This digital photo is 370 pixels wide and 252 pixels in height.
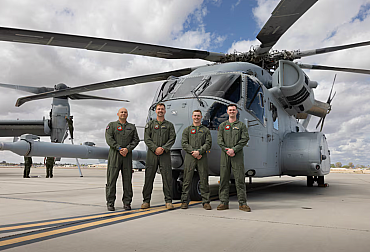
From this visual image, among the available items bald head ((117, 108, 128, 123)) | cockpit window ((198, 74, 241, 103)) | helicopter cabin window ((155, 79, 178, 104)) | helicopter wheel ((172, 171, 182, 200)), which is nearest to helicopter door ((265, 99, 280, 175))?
cockpit window ((198, 74, 241, 103))

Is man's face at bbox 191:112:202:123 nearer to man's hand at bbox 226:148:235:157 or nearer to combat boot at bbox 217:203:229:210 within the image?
man's hand at bbox 226:148:235:157

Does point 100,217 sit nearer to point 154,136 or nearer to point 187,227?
point 187,227

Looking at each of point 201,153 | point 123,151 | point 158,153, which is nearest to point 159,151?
point 158,153

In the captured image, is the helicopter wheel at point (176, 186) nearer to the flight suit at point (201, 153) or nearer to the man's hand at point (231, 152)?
the flight suit at point (201, 153)

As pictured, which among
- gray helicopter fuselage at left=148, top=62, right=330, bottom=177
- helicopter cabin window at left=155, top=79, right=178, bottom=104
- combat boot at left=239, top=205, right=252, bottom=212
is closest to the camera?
combat boot at left=239, top=205, right=252, bottom=212

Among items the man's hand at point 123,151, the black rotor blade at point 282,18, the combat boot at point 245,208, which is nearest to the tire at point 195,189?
the combat boot at point 245,208

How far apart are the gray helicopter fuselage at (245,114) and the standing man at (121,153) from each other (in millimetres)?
1023

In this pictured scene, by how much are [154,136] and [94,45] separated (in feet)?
5.90

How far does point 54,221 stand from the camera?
3.75 meters

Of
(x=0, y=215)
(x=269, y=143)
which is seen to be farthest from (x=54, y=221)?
(x=269, y=143)

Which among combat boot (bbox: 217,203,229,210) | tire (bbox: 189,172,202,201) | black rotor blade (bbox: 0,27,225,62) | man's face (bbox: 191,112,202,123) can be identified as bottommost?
combat boot (bbox: 217,203,229,210)

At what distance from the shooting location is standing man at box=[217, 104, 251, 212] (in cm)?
488

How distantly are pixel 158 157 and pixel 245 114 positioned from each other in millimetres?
1967

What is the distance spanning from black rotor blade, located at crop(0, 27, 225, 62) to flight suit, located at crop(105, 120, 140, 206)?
1.31 m
